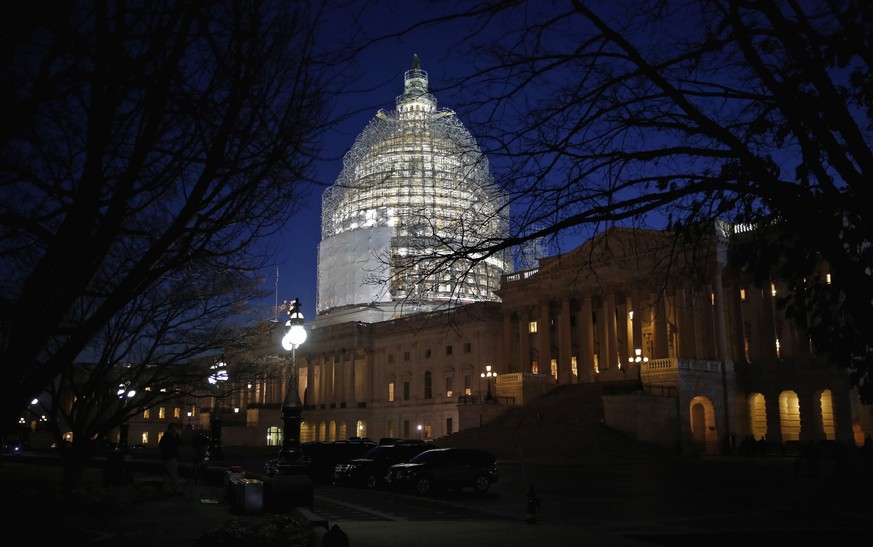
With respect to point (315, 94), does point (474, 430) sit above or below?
below

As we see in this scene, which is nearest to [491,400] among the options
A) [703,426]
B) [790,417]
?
[703,426]

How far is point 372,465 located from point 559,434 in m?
22.6

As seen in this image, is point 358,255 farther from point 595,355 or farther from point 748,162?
point 748,162

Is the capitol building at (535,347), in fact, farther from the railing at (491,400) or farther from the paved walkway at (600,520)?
the paved walkway at (600,520)

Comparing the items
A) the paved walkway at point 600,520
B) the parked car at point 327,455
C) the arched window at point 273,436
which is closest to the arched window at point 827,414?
the paved walkway at point 600,520

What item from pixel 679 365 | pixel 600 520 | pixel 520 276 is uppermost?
pixel 520 276

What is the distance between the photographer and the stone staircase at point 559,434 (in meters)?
47.7

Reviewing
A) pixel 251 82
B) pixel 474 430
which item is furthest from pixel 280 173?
Answer: pixel 474 430

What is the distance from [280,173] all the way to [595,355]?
62.1 metres

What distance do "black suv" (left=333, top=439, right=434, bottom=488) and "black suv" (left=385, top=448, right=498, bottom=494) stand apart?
9.24 feet

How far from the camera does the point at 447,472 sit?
27703 millimetres

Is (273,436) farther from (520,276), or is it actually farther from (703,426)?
(703,426)

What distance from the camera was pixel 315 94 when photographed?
385 inches

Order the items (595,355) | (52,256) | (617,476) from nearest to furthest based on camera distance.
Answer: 1. (52,256)
2. (617,476)
3. (595,355)
